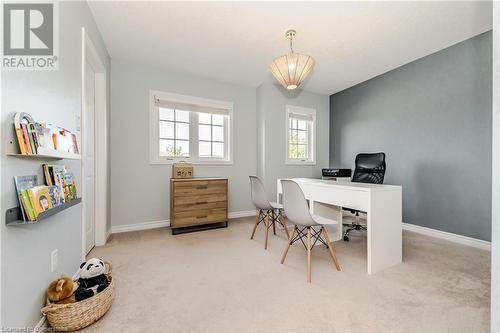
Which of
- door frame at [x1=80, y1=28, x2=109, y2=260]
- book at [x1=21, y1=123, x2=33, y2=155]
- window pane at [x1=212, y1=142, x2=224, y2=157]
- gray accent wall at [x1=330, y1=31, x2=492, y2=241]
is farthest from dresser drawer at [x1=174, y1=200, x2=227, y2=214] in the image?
gray accent wall at [x1=330, y1=31, x2=492, y2=241]

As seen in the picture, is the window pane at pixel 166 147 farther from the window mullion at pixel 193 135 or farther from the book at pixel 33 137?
the book at pixel 33 137

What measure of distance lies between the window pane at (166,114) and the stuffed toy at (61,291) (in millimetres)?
2670

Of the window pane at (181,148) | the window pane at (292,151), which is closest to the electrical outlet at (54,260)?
the window pane at (181,148)

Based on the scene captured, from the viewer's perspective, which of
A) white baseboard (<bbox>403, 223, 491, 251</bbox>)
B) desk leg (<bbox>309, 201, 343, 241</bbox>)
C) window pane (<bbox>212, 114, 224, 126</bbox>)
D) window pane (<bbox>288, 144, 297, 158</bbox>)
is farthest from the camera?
window pane (<bbox>288, 144, 297, 158</bbox>)

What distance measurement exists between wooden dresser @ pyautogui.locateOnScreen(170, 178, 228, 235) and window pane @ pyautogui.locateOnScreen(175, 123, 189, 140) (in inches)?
33.5

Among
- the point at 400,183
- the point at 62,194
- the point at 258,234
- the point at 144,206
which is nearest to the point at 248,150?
the point at 258,234

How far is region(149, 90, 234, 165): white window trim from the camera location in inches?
133

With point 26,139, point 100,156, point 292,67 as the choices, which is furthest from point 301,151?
point 26,139

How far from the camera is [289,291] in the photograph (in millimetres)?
1670

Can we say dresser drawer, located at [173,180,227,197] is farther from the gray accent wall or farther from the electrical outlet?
the gray accent wall

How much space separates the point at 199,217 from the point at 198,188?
441 mm

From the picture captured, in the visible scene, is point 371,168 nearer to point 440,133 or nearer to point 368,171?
point 368,171

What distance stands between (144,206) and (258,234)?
1835mm

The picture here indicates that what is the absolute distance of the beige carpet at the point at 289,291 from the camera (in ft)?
4.37
